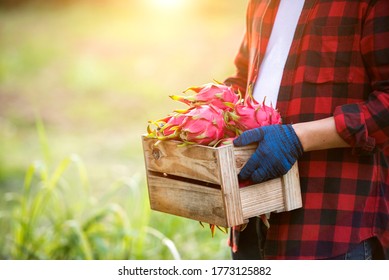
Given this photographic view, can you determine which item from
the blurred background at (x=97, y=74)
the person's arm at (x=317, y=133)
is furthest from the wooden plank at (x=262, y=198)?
the blurred background at (x=97, y=74)

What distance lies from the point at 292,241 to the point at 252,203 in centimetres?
17

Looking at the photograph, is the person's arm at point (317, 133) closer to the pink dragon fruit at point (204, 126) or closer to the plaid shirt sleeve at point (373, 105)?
the plaid shirt sleeve at point (373, 105)

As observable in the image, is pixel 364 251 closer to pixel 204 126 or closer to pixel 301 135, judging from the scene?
pixel 301 135

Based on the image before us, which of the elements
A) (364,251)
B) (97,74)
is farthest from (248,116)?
(97,74)

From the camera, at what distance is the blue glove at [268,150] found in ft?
Answer: 4.20

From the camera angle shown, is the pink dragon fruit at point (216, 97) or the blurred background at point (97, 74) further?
the blurred background at point (97, 74)

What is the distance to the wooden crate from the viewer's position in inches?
49.7

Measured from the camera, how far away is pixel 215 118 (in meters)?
1.29

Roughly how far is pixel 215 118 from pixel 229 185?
0.15m

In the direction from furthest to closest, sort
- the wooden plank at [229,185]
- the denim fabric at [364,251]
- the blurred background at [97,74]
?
the blurred background at [97,74] → the denim fabric at [364,251] → the wooden plank at [229,185]

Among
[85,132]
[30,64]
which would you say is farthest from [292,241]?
[30,64]

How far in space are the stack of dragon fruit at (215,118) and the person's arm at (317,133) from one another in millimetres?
64
